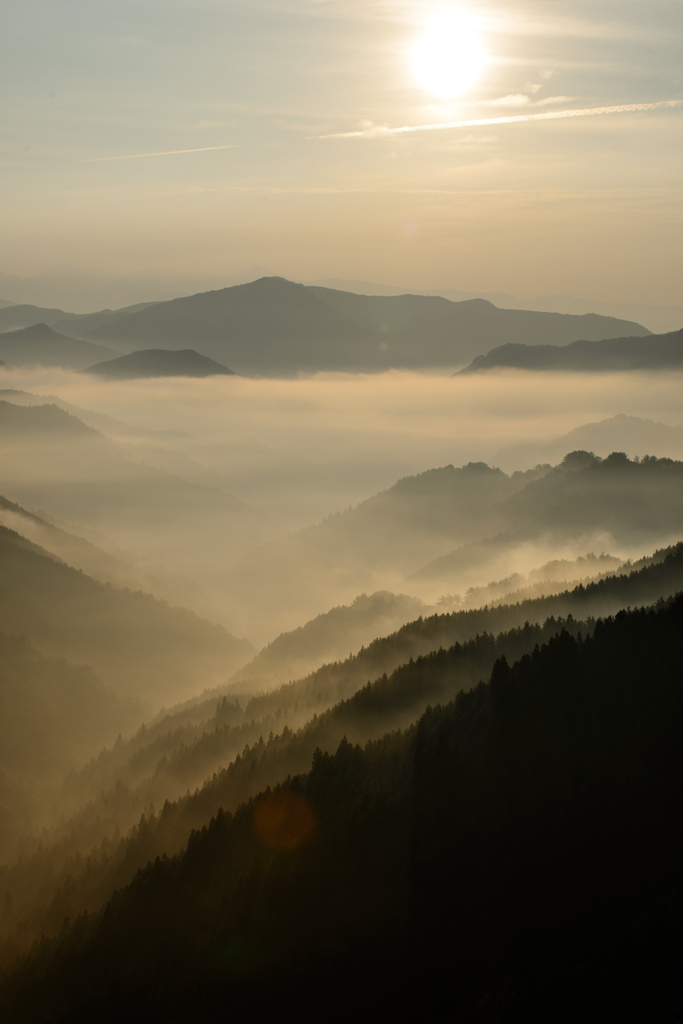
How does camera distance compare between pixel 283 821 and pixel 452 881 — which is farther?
pixel 283 821

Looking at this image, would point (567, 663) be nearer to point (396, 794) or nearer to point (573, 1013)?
point (396, 794)

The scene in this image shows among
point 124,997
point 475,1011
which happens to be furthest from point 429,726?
point 124,997

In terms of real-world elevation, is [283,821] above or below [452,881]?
above

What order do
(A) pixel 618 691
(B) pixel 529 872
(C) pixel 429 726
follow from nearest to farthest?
(B) pixel 529 872 < (A) pixel 618 691 < (C) pixel 429 726

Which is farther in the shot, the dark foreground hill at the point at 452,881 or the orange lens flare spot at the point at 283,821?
the orange lens flare spot at the point at 283,821
